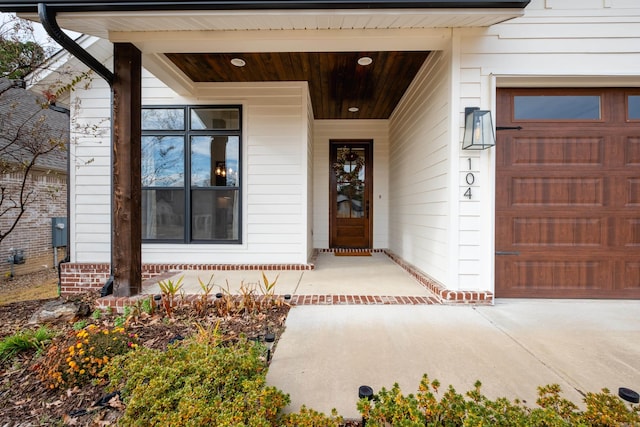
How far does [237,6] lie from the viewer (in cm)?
224

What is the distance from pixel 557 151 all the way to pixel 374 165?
3382 millimetres

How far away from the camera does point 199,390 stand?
125 centimetres

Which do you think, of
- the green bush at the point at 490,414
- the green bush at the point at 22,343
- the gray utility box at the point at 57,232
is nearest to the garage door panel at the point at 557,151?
the green bush at the point at 490,414

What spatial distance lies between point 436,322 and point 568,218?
6.30ft

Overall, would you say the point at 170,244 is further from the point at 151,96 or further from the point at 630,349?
the point at 630,349

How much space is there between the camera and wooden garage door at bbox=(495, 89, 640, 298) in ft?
9.28

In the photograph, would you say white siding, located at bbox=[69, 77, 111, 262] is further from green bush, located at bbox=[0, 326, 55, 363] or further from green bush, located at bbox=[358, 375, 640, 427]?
green bush, located at bbox=[358, 375, 640, 427]

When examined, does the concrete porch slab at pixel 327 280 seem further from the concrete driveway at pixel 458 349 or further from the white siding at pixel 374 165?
the white siding at pixel 374 165

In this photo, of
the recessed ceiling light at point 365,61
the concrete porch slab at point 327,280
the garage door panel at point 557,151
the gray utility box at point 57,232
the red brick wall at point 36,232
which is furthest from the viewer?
the gray utility box at point 57,232

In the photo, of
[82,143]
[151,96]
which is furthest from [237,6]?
[82,143]

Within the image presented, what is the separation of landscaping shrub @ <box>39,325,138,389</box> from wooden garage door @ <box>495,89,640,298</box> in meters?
3.47

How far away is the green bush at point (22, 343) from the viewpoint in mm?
1961

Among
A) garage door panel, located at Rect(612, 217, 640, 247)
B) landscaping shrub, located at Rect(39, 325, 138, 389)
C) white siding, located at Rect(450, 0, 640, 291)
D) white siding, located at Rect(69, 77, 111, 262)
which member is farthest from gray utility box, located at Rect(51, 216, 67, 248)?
garage door panel, located at Rect(612, 217, 640, 247)

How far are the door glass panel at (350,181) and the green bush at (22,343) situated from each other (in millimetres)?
4792
